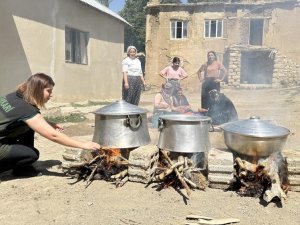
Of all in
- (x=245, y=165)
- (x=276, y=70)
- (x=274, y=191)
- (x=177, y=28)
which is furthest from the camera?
(x=177, y=28)

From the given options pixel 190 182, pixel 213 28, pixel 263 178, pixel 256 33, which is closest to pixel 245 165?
pixel 263 178

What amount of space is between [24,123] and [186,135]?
181 cm

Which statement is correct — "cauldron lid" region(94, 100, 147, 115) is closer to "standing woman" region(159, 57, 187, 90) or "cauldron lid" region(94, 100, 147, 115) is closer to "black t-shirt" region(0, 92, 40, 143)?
"black t-shirt" region(0, 92, 40, 143)

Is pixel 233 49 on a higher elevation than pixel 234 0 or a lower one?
lower

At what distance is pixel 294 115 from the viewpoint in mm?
9156

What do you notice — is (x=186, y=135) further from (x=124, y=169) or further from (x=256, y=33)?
(x=256, y=33)

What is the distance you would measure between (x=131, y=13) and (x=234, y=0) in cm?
1385

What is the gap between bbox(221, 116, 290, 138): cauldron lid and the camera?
375 cm

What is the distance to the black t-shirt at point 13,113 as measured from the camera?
3639 mm

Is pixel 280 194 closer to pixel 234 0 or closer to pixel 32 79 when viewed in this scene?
pixel 32 79

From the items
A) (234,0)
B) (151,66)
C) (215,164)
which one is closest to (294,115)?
(215,164)

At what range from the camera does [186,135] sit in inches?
155

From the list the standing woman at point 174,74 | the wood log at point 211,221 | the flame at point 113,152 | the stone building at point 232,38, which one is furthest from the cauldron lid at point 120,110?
the stone building at point 232,38

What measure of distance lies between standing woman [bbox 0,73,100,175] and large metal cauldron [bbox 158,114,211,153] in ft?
2.88
